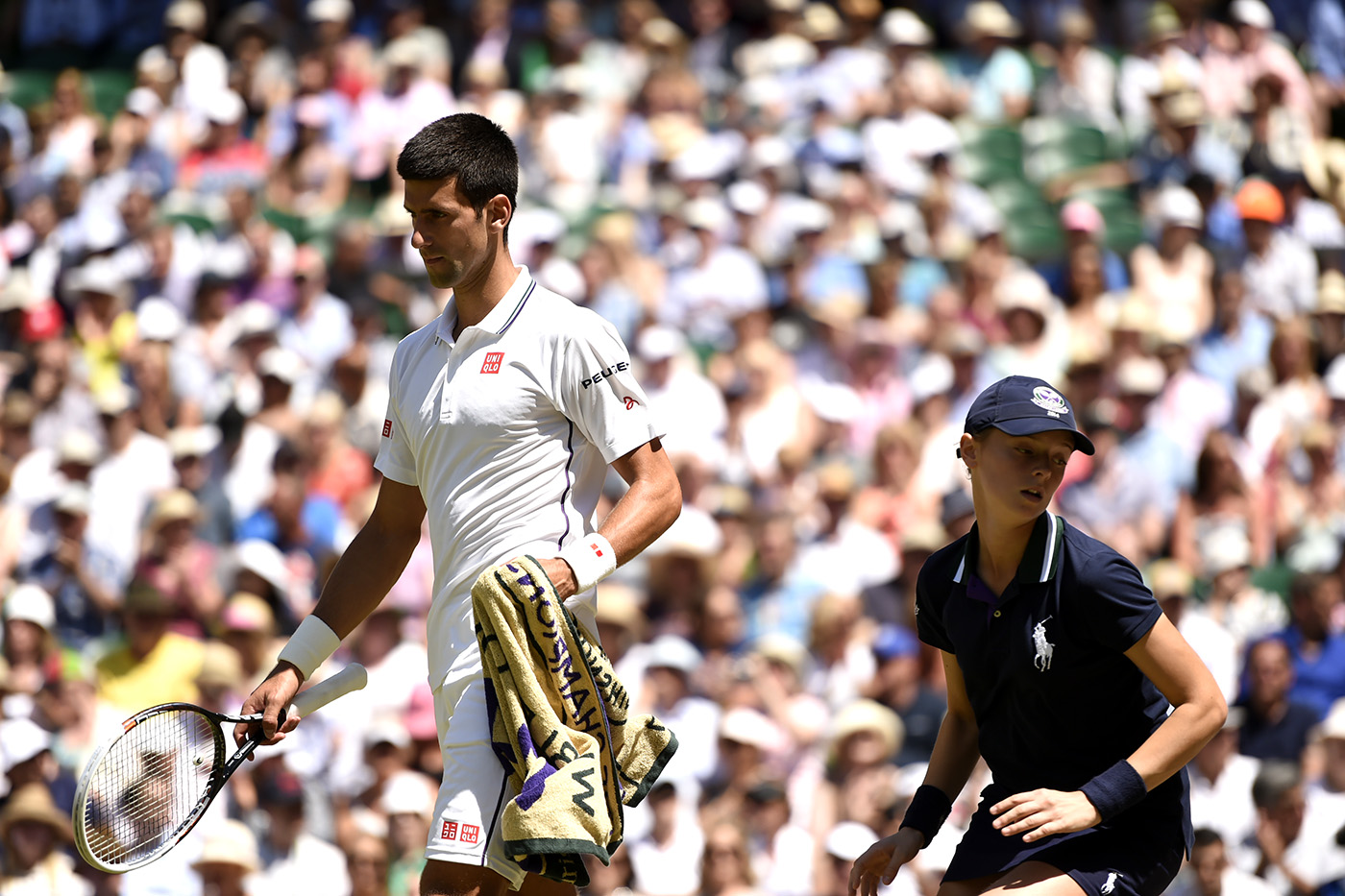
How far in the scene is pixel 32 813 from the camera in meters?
7.20

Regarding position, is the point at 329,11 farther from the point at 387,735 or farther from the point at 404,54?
the point at 387,735

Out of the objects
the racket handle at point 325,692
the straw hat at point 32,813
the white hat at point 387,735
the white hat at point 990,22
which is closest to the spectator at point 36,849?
the straw hat at point 32,813

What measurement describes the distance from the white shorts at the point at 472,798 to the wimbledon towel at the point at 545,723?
0.11 ft

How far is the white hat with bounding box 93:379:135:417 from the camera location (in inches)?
380

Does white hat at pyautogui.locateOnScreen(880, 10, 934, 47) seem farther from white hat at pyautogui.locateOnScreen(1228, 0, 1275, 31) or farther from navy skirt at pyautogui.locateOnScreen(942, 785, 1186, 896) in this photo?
navy skirt at pyautogui.locateOnScreen(942, 785, 1186, 896)

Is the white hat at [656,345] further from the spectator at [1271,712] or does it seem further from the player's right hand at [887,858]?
the player's right hand at [887,858]

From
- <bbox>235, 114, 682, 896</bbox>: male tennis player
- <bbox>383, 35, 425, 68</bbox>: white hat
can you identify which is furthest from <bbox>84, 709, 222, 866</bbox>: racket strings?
<bbox>383, 35, 425, 68</bbox>: white hat

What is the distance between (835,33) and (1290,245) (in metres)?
3.86

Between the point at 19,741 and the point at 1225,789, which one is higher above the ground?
the point at 1225,789

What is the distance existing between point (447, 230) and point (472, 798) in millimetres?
1281

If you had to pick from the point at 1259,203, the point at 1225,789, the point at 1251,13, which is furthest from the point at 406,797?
the point at 1251,13

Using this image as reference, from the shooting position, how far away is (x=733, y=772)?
7.70 meters

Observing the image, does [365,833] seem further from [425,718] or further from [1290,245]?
[1290,245]

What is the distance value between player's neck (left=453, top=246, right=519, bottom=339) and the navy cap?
115 centimetres
